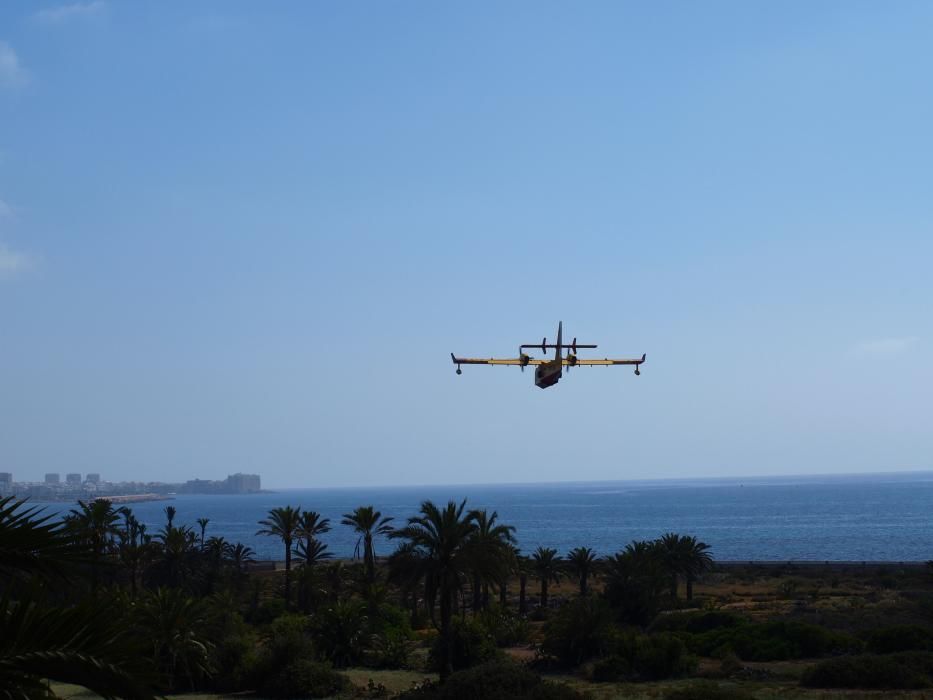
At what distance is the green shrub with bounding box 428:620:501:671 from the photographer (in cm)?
4628

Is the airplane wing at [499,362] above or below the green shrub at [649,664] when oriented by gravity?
above

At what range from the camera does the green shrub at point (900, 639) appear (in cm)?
4269

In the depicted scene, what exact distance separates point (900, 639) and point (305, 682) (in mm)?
27676

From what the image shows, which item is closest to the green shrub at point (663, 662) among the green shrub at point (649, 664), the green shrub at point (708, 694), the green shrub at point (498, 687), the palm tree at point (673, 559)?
the green shrub at point (649, 664)

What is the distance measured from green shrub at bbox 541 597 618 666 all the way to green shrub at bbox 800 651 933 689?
36.7 ft

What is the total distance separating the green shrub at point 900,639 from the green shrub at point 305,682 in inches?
985

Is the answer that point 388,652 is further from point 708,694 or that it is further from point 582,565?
point 582,565

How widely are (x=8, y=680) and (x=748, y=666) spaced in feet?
139

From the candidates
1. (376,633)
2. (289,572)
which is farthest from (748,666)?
(289,572)

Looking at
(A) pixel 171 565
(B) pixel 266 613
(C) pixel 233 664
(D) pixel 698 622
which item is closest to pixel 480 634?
(C) pixel 233 664

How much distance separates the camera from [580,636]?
47.6m

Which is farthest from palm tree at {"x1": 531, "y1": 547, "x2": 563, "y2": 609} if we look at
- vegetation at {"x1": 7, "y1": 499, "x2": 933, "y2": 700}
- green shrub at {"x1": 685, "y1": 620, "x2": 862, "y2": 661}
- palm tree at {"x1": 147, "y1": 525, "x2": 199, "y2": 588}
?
palm tree at {"x1": 147, "y1": 525, "x2": 199, "y2": 588}

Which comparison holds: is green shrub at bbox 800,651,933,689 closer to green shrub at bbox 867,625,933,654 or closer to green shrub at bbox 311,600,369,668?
green shrub at bbox 867,625,933,654

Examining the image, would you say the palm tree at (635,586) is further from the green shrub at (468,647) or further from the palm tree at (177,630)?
the palm tree at (177,630)
